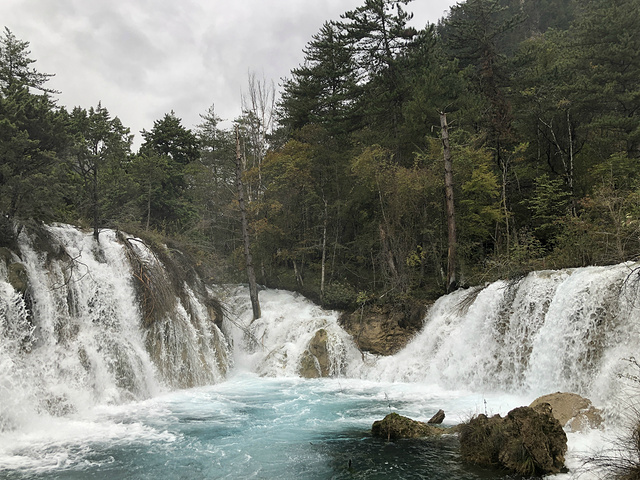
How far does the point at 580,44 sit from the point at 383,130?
9497 millimetres

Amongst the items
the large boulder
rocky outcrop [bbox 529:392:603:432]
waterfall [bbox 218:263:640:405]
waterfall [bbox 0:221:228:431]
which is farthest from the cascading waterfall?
waterfall [bbox 0:221:228:431]

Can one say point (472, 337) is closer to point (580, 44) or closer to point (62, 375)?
point (62, 375)

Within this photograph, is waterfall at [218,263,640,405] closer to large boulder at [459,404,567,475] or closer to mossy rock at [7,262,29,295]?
large boulder at [459,404,567,475]

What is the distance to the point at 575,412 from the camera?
7309mm

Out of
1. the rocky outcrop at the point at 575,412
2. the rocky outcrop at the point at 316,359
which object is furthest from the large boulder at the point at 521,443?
the rocky outcrop at the point at 316,359

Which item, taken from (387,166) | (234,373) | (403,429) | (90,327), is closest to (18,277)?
(90,327)

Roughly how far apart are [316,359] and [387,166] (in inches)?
342

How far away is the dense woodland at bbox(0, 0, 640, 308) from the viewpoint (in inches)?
518

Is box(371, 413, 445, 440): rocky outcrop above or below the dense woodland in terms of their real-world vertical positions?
below

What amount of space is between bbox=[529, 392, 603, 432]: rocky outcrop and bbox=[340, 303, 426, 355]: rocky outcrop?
7.89m

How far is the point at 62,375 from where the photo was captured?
1028 centimetres

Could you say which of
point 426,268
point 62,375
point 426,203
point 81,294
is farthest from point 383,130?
point 62,375

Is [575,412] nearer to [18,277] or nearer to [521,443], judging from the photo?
[521,443]

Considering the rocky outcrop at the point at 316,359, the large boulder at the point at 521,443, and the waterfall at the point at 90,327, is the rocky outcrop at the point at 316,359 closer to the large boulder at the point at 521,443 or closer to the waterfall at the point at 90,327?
the waterfall at the point at 90,327
